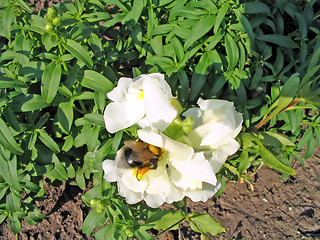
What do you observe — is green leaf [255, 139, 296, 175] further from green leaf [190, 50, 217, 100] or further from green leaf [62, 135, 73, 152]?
green leaf [62, 135, 73, 152]

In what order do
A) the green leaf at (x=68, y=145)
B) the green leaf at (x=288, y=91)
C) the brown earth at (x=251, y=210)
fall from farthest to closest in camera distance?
the brown earth at (x=251, y=210)
the green leaf at (x=68, y=145)
the green leaf at (x=288, y=91)

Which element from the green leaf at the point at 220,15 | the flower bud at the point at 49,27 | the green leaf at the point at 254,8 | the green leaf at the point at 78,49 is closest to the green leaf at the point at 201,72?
the green leaf at the point at 220,15

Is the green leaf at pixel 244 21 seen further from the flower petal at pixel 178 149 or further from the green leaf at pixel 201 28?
the flower petal at pixel 178 149

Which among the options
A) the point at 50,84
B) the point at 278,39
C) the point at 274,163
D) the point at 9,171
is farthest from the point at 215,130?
the point at 9,171

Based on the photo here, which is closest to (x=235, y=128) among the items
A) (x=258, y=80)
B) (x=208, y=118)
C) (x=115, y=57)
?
(x=208, y=118)

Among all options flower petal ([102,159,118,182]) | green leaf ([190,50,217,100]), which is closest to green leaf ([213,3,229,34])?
green leaf ([190,50,217,100])

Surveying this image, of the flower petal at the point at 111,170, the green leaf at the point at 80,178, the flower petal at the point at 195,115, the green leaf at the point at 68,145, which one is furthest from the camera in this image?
the green leaf at the point at 80,178

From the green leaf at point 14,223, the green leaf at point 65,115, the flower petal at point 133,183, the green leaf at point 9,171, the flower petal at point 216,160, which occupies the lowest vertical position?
the green leaf at point 14,223
